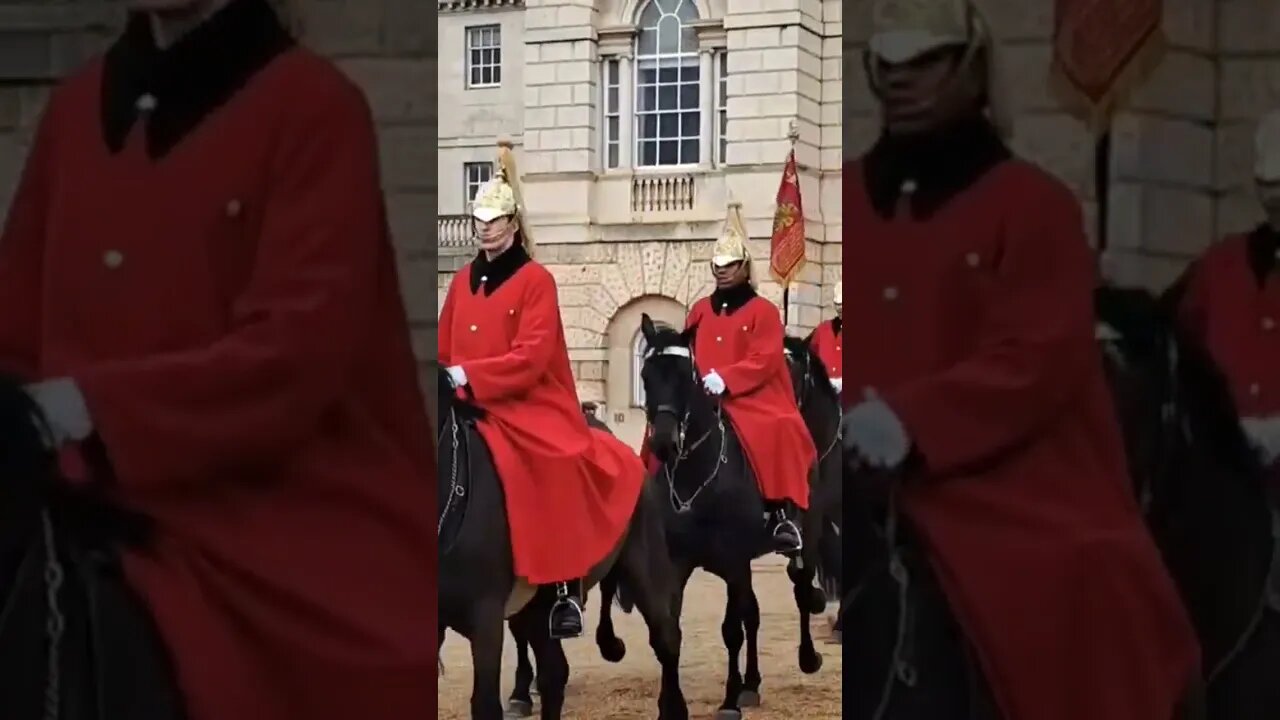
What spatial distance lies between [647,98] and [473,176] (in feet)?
4.32

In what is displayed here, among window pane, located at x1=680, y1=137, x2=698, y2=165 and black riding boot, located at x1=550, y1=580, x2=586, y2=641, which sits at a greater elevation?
window pane, located at x1=680, y1=137, x2=698, y2=165

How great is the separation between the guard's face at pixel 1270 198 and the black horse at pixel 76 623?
1.78m

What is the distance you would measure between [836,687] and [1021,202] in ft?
13.7

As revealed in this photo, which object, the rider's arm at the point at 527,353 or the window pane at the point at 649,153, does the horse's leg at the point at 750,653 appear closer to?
the rider's arm at the point at 527,353

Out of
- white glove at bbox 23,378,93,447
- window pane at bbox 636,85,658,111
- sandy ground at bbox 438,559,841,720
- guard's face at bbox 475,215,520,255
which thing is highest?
window pane at bbox 636,85,658,111

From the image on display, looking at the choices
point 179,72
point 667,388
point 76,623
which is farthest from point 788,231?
point 76,623

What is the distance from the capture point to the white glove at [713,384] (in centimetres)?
589

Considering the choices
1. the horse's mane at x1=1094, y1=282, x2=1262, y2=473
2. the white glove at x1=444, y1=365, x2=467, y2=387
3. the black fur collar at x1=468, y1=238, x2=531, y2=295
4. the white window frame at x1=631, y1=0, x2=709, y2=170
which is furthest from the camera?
the white window frame at x1=631, y1=0, x2=709, y2=170

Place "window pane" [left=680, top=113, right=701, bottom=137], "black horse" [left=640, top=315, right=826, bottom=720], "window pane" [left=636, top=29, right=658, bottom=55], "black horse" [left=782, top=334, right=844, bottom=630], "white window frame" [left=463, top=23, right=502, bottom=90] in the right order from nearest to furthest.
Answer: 1. "black horse" [left=640, top=315, right=826, bottom=720]
2. "black horse" [left=782, top=334, right=844, bottom=630]
3. "window pane" [left=636, top=29, right=658, bottom=55]
4. "window pane" [left=680, top=113, right=701, bottom=137]
5. "white window frame" [left=463, top=23, right=502, bottom=90]

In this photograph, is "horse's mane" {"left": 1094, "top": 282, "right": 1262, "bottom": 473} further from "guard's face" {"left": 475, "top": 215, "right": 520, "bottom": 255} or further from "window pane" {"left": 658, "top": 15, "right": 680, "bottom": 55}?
"window pane" {"left": 658, "top": 15, "right": 680, "bottom": 55}

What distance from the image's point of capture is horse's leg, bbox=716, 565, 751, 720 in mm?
5801

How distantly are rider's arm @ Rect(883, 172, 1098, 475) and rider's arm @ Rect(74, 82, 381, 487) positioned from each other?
830 mm

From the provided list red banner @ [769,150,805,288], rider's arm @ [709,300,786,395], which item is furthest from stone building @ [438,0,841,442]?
rider's arm @ [709,300,786,395]

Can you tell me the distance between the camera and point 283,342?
2123 mm
